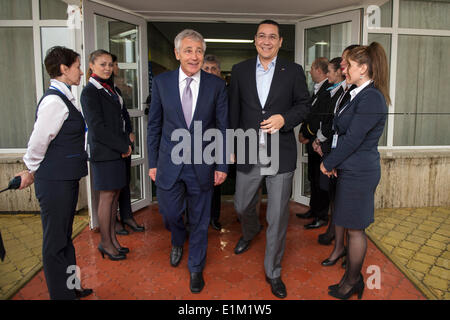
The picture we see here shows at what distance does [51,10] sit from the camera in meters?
4.88

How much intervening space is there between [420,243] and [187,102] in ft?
9.88

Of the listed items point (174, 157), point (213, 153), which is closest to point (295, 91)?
point (213, 153)

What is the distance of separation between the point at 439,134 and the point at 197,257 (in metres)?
4.72

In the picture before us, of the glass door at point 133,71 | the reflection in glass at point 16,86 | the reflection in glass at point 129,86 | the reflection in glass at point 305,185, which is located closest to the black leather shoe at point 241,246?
the glass door at point 133,71

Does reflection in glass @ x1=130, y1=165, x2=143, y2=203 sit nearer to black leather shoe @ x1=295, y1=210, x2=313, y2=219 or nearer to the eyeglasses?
black leather shoe @ x1=295, y1=210, x2=313, y2=219

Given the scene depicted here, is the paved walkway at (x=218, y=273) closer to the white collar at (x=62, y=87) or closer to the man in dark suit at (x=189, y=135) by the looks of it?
the man in dark suit at (x=189, y=135)

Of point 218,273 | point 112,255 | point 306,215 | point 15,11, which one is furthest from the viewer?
point 15,11

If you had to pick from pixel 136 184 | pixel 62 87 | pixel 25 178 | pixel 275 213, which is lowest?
pixel 136 184

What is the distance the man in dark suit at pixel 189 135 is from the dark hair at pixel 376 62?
3.45ft

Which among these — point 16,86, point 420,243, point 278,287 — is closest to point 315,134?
point 420,243

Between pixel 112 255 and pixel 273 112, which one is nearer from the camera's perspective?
pixel 273 112

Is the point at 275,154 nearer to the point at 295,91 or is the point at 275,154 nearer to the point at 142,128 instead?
the point at 295,91

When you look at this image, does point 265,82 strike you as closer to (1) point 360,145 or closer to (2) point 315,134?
(1) point 360,145

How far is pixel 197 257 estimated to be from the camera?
2922 millimetres
